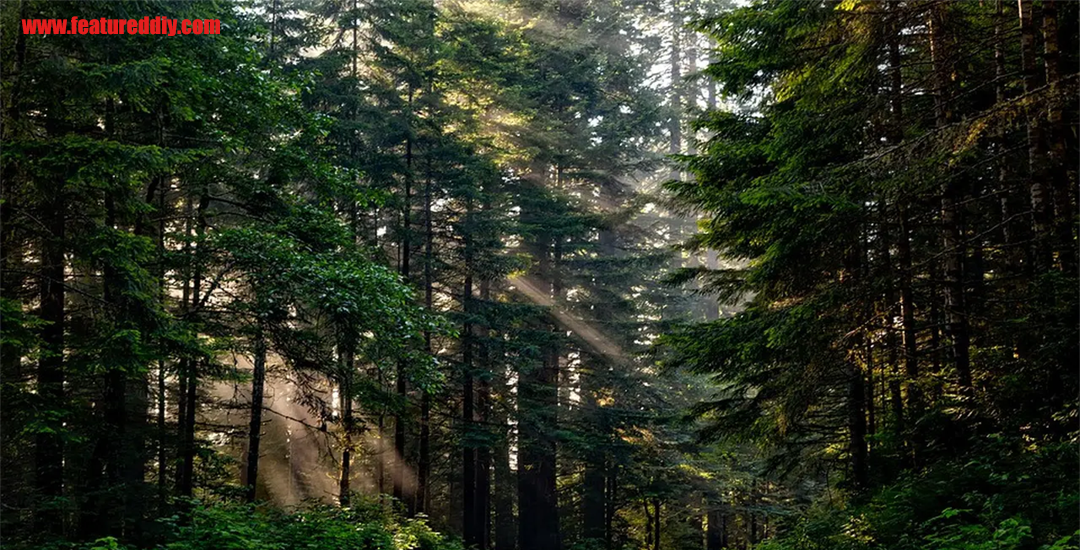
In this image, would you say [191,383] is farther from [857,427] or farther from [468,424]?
[857,427]

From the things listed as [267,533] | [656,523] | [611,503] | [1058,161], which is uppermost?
[1058,161]

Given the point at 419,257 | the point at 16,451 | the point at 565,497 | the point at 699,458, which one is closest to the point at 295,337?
the point at 16,451

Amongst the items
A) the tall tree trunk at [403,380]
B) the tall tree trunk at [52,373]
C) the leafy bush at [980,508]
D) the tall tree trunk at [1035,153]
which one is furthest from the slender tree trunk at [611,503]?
the tall tree trunk at [1035,153]

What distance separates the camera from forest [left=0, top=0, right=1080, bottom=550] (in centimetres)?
765

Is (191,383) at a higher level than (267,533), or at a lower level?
higher

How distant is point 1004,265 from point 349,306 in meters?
10.3

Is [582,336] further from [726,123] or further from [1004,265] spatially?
[1004,265]

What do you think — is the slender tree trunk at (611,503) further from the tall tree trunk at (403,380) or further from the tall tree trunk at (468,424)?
the tall tree trunk at (403,380)

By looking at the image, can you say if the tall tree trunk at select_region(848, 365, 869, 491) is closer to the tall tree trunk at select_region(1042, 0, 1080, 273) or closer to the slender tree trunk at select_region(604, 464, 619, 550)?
the tall tree trunk at select_region(1042, 0, 1080, 273)

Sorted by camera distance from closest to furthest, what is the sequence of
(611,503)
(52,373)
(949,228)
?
(949,228) < (52,373) < (611,503)

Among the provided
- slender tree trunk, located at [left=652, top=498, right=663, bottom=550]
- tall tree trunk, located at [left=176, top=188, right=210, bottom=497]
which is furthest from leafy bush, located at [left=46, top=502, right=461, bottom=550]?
slender tree trunk, located at [left=652, top=498, right=663, bottom=550]

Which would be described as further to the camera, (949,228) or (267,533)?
(267,533)

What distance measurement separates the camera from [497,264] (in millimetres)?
20328

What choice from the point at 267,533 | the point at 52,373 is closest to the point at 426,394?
the point at 267,533
